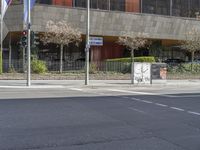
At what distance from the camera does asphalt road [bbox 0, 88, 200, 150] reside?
30.1 ft

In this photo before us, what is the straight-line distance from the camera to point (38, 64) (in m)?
38.9

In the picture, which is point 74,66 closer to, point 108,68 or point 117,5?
point 108,68

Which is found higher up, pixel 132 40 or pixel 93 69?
pixel 132 40

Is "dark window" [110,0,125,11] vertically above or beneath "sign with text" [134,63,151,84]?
above

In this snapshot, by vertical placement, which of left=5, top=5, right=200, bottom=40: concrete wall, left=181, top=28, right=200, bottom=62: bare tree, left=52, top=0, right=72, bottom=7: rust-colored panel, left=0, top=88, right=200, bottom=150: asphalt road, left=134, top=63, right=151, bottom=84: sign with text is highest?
left=52, top=0, right=72, bottom=7: rust-colored panel

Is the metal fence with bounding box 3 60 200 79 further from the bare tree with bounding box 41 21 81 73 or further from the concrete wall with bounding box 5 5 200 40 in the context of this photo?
the concrete wall with bounding box 5 5 200 40

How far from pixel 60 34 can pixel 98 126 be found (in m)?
30.3

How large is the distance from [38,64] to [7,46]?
13.1 meters

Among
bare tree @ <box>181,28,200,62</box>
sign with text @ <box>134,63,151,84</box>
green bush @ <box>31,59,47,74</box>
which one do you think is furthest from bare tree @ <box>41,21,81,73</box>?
bare tree @ <box>181,28,200,62</box>

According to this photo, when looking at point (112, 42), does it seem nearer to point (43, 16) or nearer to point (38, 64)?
point (43, 16)

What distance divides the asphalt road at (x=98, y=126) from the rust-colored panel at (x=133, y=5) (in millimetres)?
36869

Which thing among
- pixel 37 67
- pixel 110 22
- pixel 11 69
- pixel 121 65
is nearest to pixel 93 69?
pixel 121 65

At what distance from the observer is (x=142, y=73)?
105 ft

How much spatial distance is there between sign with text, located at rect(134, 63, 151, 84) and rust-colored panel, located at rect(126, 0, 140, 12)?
70.3 ft
